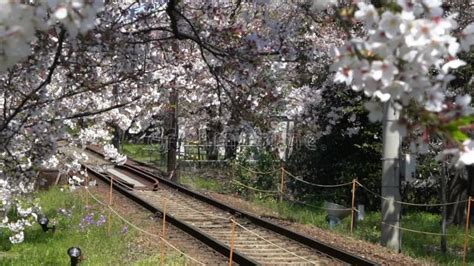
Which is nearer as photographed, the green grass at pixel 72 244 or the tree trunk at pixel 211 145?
the green grass at pixel 72 244

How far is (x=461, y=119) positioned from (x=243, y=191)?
16940 millimetres

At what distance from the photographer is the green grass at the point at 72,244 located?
9.44 metres

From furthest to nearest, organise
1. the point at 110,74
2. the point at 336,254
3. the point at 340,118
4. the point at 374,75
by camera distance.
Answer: the point at 340,118 → the point at 336,254 → the point at 110,74 → the point at 374,75

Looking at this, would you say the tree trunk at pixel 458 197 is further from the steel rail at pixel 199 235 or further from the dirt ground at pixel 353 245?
the steel rail at pixel 199 235

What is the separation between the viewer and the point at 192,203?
16094mm

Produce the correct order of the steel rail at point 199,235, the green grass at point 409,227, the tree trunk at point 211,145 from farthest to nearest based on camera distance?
the tree trunk at point 211,145
the green grass at point 409,227
the steel rail at point 199,235

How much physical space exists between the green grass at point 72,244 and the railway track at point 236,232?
115cm

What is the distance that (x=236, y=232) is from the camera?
1202cm

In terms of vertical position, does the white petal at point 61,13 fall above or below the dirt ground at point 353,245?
above

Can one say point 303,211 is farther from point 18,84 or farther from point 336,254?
point 18,84

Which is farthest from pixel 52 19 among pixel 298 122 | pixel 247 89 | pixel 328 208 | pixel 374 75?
pixel 298 122

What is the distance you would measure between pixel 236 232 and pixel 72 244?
120 inches

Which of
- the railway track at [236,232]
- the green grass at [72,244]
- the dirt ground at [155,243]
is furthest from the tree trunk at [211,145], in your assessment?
the green grass at [72,244]

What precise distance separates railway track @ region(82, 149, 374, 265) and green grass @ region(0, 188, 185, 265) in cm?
115
